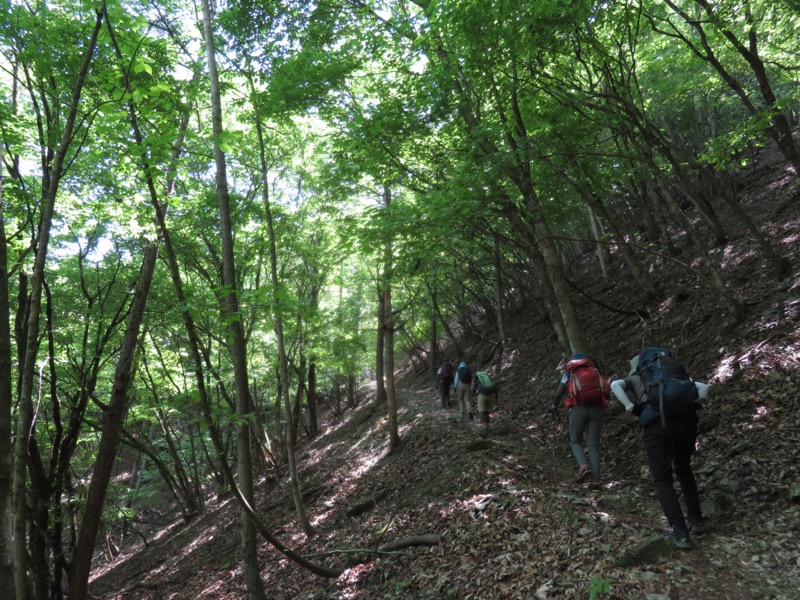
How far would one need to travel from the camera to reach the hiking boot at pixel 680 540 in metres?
3.84

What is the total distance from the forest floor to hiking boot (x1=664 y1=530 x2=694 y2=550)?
9 centimetres

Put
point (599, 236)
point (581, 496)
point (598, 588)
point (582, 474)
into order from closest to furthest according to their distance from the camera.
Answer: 1. point (598, 588)
2. point (581, 496)
3. point (582, 474)
4. point (599, 236)

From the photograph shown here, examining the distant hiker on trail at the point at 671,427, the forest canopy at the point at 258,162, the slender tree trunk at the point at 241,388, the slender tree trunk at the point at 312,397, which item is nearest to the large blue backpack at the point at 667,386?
the distant hiker on trail at the point at 671,427

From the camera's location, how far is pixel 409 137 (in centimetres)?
865

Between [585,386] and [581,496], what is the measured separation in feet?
4.91

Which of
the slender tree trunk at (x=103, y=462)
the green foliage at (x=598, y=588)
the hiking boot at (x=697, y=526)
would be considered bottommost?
the hiking boot at (x=697, y=526)

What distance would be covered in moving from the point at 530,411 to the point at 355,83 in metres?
8.81

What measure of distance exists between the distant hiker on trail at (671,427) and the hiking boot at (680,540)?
27 millimetres

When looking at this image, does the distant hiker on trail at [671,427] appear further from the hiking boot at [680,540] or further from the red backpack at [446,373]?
the red backpack at [446,373]

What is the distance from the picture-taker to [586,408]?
6.11m

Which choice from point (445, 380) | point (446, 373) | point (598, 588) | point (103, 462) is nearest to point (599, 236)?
point (446, 373)

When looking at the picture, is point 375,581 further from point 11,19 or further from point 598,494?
point 11,19

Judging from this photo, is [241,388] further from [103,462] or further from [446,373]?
[446,373]

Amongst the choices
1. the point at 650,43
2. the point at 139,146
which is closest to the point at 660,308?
the point at 650,43
